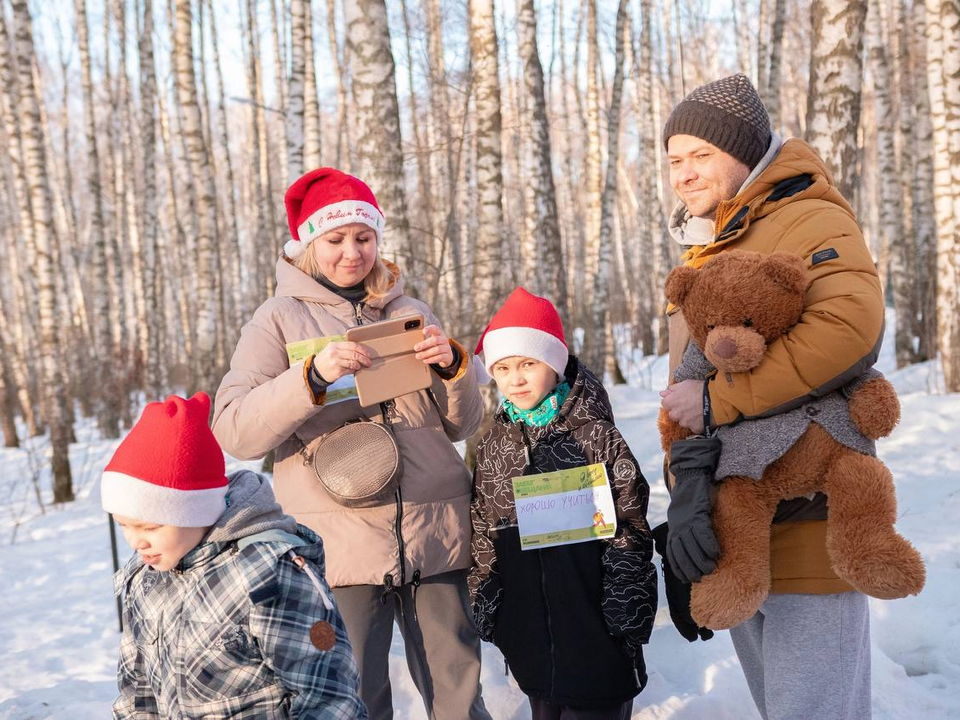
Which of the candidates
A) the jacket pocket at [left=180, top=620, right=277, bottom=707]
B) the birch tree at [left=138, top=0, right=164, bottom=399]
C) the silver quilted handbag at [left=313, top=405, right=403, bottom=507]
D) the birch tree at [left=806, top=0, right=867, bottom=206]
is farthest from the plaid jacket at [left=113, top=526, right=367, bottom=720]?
the birch tree at [left=138, top=0, right=164, bottom=399]

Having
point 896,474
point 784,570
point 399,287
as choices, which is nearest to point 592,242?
point 896,474

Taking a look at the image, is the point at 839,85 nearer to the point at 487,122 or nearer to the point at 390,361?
the point at 487,122

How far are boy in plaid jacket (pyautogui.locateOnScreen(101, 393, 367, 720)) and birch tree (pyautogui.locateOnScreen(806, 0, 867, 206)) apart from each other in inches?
151

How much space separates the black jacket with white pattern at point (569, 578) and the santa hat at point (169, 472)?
89 centimetres

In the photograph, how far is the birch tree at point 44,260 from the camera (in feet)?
27.5

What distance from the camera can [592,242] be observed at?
1188cm

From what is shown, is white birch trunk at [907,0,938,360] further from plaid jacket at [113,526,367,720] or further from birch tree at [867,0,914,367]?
plaid jacket at [113,526,367,720]

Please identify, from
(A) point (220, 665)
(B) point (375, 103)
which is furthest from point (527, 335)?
(B) point (375, 103)

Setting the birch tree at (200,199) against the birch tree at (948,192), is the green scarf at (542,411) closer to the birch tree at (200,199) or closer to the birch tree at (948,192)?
the birch tree at (948,192)

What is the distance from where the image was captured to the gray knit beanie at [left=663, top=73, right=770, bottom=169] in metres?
1.88

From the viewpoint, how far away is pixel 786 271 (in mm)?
1673

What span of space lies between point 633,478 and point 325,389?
36.6 inches

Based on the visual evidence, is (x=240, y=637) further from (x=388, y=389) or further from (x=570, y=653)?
(x=570, y=653)

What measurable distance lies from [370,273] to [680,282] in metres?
1.09
